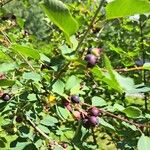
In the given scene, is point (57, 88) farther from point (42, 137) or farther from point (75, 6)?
point (75, 6)

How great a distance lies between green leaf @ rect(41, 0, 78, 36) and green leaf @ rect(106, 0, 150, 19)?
0.32 feet

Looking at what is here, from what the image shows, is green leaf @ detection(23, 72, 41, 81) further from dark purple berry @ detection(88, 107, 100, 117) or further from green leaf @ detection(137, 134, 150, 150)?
green leaf @ detection(137, 134, 150, 150)

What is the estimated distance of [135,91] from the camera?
5.58ft

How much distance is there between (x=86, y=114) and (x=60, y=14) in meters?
0.54

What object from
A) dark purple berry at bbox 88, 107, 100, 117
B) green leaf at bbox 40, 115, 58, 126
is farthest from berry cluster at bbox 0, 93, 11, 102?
dark purple berry at bbox 88, 107, 100, 117

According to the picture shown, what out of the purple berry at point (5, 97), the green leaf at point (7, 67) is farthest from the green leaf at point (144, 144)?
the purple berry at point (5, 97)

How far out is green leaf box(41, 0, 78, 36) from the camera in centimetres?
111

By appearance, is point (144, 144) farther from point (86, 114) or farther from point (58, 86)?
point (58, 86)

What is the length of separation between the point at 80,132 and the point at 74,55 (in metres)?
0.59

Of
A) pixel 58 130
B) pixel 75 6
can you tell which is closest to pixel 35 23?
pixel 75 6

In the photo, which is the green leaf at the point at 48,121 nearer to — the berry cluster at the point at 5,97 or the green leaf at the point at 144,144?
the berry cluster at the point at 5,97

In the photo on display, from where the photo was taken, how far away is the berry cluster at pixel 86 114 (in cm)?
157

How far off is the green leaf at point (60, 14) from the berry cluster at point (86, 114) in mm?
451

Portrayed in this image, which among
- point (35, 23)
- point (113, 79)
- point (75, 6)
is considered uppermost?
point (35, 23)
